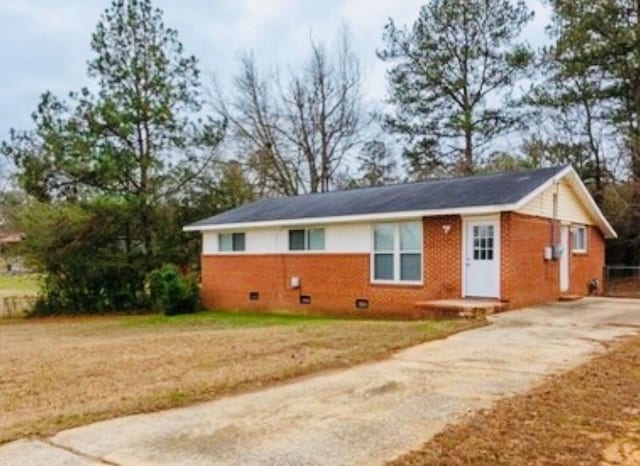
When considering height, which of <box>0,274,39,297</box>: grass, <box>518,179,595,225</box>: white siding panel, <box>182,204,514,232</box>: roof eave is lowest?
<box>0,274,39,297</box>: grass

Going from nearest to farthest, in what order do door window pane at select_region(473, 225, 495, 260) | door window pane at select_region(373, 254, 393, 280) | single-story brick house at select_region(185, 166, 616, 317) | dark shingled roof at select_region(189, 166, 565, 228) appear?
door window pane at select_region(473, 225, 495, 260) → single-story brick house at select_region(185, 166, 616, 317) → dark shingled roof at select_region(189, 166, 565, 228) → door window pane at select_region(373, 254, 393, 280)

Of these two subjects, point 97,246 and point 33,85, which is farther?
point 33,85

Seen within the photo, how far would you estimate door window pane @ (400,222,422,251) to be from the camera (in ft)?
48.3

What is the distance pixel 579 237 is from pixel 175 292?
12.6m

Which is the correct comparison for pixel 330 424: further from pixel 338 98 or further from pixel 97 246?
pixel 338 98

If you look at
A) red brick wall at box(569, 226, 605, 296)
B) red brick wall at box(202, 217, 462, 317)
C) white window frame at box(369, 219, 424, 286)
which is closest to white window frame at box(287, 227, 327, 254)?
red brick wall at box(202, 217, 462, 317)

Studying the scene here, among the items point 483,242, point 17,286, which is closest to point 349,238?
point 483,242

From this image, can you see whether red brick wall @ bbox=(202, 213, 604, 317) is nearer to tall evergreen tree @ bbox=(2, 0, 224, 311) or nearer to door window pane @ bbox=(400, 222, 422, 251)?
door window pane @ bbox=(400, 222, 422, 251)

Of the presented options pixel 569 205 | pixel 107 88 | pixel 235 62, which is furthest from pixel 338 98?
pixel 569 205

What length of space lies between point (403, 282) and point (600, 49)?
13517 mm

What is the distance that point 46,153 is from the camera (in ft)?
71.5

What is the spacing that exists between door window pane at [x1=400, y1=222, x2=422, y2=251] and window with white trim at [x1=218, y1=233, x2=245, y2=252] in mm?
6075

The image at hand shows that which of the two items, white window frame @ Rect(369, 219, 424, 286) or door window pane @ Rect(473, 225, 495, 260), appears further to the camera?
white window frame @ Rect(369, 219, 424, 286)

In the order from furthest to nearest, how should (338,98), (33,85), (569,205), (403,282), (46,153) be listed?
(338,98) → (33,85) → (46,153) → (569,205) → (403,282)
